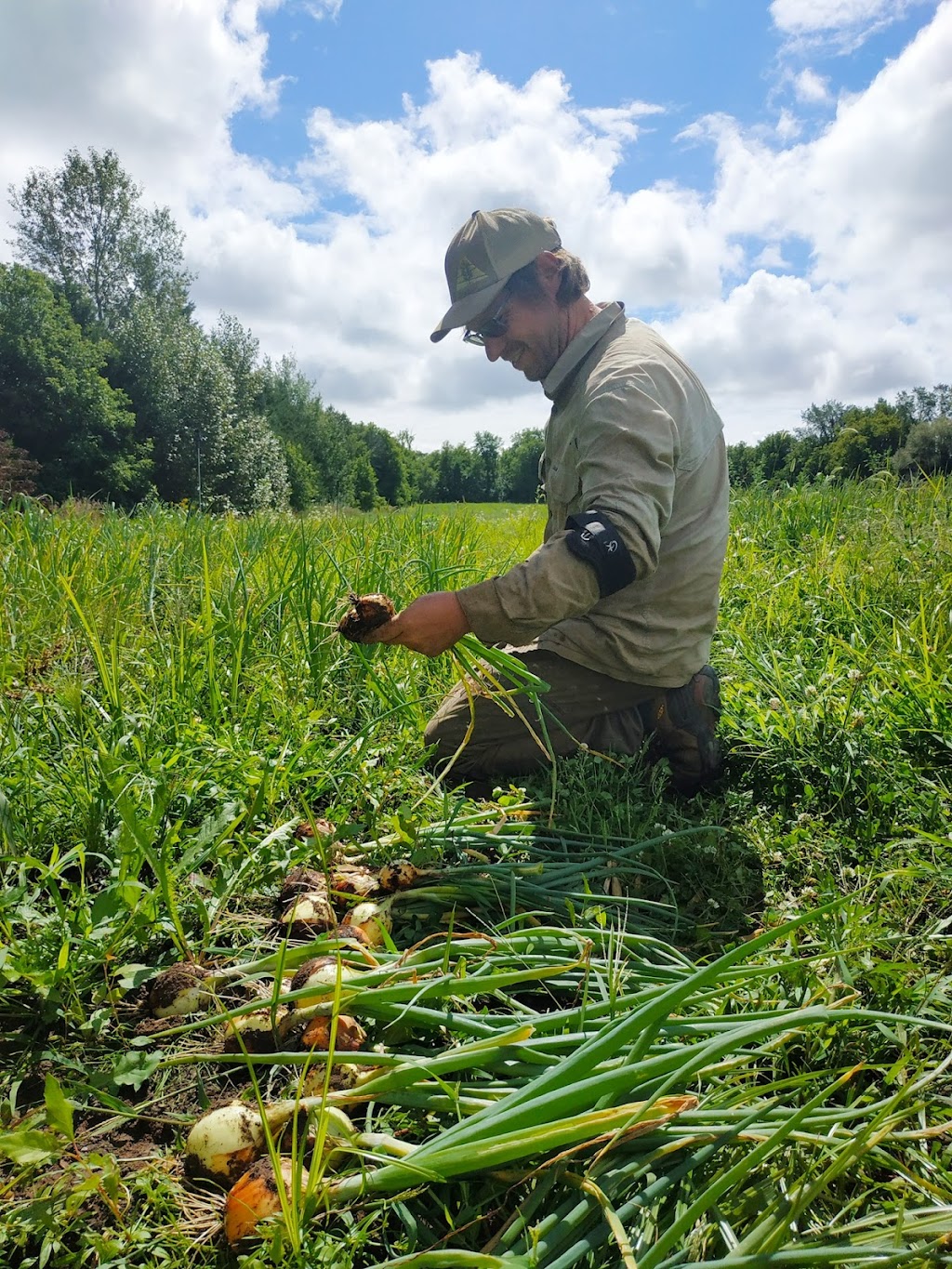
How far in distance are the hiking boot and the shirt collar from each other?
1150mm

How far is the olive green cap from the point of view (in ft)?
8.71

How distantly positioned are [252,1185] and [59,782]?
112 centimetres

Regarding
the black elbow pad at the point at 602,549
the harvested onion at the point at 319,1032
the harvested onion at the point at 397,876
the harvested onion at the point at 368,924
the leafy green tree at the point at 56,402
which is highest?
the leafy green tree at the point at 56,402

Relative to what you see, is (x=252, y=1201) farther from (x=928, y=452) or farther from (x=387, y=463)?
(x=387, y=463)

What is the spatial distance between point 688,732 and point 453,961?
4.54 ft

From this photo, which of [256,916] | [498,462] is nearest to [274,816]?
[256,916]

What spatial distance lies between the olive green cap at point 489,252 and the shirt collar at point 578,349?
12.0 inches

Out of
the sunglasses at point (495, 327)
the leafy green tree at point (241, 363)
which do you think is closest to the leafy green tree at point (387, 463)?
the leafy green tree at point (241, 363)

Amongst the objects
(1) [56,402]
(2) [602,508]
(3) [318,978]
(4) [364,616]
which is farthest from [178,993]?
(1) [56,402]

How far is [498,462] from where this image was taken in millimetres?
83375

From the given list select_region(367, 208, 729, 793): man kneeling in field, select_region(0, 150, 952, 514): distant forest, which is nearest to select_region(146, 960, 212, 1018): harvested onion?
select_region(367, 208, 729, 793): man kneeling in field

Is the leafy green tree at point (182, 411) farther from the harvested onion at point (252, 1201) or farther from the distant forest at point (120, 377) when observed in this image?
the harvested onion at point (252, 1201)

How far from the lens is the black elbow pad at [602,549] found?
81.9 inches

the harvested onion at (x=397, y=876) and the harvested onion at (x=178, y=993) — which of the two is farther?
the harvested onion at (x=397, y=876)
